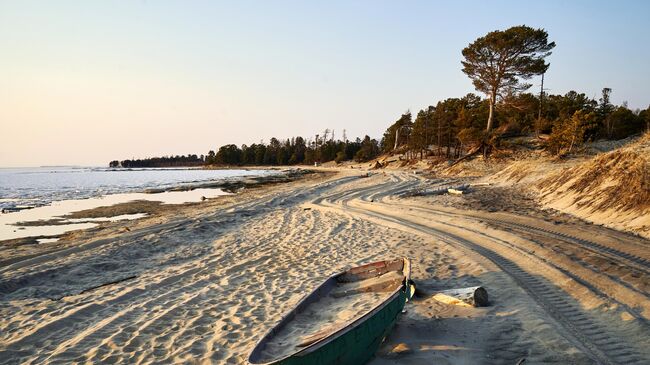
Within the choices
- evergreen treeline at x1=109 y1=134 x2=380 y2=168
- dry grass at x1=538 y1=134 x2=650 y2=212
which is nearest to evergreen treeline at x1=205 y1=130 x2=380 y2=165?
evergreen treeline at x1=109 y1=134 x2=380 y2=168

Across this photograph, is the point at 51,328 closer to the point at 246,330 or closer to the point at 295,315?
Result: the point at 246,330

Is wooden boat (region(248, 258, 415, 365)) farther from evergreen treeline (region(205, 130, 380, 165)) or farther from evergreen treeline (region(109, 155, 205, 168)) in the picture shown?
evergreen treeline (region(109, 155, 205, 168))

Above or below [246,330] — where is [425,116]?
above

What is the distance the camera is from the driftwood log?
6055 mm

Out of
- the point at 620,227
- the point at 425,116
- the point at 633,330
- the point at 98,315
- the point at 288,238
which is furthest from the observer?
the point at 425,116

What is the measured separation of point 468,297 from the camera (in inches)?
240

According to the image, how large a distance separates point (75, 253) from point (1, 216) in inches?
505

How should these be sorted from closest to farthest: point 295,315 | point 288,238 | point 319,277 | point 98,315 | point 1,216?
point 295,315
point 98,315
point 319,277
point 288,238
point 1,216

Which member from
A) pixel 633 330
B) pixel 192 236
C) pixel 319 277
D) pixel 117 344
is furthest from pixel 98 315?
pixel 633 330

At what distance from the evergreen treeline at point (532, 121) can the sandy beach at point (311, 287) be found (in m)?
18.8

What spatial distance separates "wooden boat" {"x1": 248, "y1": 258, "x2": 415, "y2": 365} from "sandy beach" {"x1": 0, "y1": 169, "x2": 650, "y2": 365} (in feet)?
1.79

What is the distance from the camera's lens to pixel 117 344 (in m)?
5.35

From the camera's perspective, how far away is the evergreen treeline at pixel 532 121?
30.2m

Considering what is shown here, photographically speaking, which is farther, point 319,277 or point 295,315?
point 319,277
